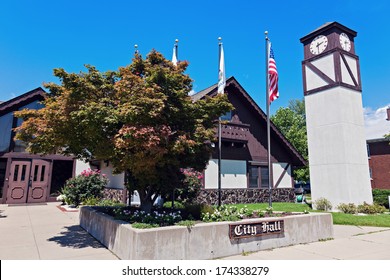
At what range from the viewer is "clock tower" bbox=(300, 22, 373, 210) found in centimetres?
Answer: 1484

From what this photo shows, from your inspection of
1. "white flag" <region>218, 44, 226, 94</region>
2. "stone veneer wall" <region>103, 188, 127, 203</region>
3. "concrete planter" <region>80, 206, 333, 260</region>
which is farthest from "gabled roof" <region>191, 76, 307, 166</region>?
"concrete planter" <region>80, 206, 333, 260</region>

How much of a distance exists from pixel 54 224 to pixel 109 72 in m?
6.26

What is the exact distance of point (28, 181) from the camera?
17469 mm

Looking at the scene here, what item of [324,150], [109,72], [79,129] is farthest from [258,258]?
[324,150]

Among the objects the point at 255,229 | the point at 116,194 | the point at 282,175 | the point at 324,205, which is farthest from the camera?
the point at 282,175

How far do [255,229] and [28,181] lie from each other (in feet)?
53.3

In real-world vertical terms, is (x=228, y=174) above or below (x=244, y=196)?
above

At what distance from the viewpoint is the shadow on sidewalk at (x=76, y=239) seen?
7.13m

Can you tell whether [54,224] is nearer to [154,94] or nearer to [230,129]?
[154,94]

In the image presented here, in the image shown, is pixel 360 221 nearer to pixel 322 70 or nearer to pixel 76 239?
pixel 322 70

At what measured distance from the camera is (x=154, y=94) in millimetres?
6410

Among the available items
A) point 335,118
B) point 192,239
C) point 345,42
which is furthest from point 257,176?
point 192,239

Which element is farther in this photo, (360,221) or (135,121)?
(360,221)

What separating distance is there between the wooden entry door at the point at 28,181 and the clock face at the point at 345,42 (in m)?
20.0
